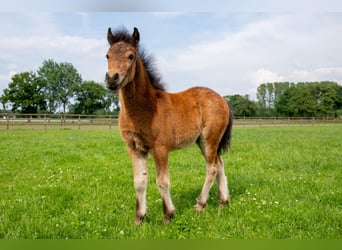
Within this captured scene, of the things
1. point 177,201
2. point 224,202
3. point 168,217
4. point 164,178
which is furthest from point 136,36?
point 224,202

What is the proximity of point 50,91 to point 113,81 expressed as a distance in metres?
26.0

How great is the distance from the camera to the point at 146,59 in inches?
155

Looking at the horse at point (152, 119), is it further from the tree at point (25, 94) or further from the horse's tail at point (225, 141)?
the tree at point (25, 94)

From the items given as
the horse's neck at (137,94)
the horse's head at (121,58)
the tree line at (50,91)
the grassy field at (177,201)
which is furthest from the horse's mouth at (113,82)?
the tree line at (50,91)

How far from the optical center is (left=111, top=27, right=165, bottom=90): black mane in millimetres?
3428

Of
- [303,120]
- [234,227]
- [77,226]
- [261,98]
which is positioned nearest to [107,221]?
[77,226]

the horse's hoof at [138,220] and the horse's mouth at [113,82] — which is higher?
the horse's mouth at [113,82]

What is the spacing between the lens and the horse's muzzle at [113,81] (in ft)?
9.68

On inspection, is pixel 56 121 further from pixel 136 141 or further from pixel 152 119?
pixel 152 119

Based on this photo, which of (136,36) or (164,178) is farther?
(164,178)

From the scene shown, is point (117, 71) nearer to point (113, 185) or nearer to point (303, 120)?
point (113, 185)

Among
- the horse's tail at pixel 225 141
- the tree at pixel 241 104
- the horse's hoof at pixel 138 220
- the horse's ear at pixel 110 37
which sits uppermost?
the tree at pixel 241 104

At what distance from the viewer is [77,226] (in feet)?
11.8

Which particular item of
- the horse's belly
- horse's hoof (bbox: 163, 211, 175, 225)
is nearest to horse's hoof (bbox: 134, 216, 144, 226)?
horse's hoof (bbox: 163, 211, 175, 225)
